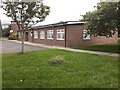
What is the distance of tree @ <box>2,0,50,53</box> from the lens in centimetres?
1881

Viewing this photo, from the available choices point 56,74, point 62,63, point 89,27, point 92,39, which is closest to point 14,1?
point 89,27

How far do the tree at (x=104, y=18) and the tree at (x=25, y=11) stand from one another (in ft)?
12.8

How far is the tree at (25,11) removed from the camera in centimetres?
1881

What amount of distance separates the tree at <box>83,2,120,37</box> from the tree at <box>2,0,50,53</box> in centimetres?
390

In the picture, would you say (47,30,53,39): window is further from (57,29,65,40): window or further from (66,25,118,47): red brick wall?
(66,25,118,47): red brick wall

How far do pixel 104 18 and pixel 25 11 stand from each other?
630cm

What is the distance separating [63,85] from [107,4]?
436 inches

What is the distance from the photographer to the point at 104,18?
1784cm

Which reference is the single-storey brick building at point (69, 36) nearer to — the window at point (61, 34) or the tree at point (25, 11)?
the window at point (61, 34)

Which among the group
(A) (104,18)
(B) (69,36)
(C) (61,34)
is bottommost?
(B) (69,36)

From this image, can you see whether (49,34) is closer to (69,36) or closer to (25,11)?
(69,36)

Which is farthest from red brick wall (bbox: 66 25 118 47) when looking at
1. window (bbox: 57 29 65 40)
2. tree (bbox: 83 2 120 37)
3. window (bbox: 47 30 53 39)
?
tree (bbox: 83 2 120 37)

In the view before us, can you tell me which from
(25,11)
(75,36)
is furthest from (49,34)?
(25,11)

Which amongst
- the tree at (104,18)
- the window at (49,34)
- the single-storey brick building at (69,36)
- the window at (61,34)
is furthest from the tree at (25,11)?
the window at (49,34)
